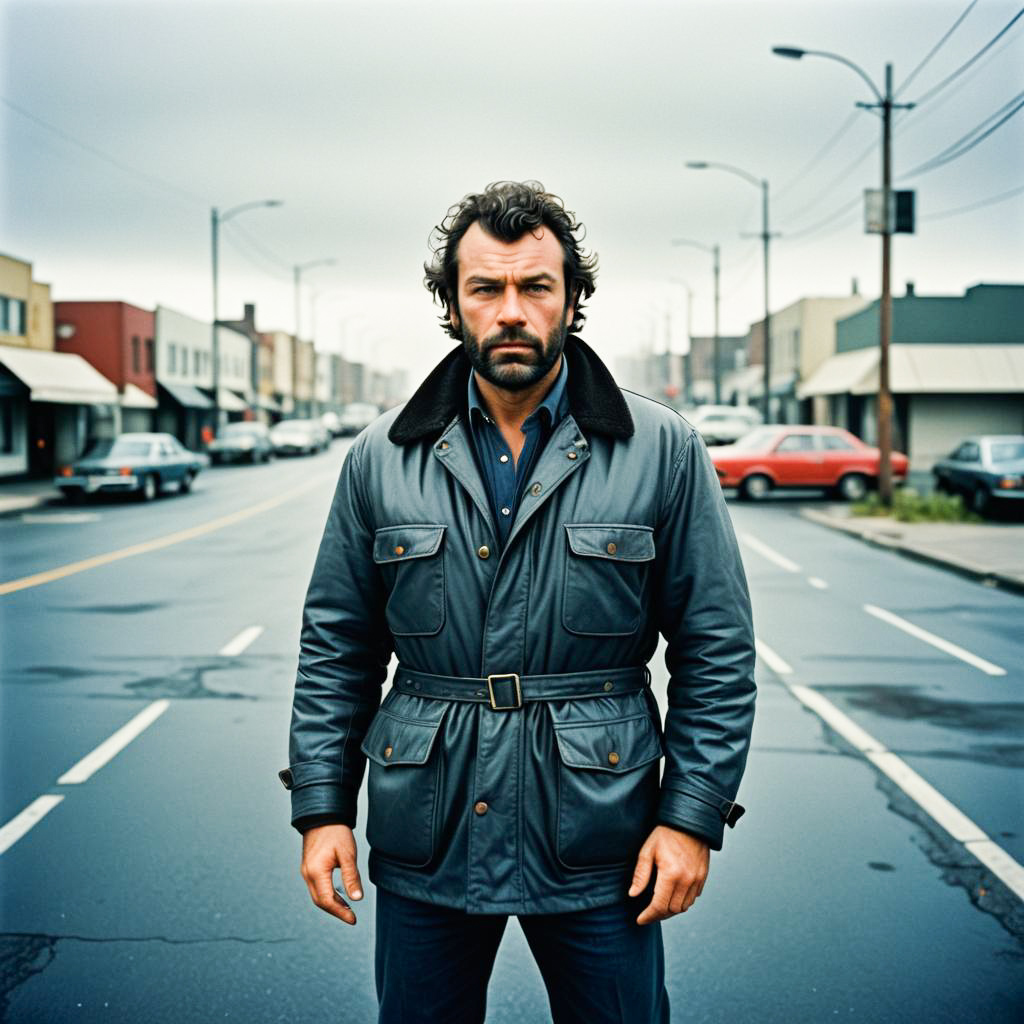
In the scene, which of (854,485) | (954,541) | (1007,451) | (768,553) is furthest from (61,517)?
(1007,451)

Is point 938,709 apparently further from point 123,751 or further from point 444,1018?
point 444,1018

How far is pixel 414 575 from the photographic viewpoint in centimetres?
255

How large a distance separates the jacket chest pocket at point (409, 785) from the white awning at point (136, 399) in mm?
45807

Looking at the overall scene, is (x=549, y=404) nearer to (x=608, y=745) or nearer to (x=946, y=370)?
(x=608, y=745)

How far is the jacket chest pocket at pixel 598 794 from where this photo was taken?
241cm

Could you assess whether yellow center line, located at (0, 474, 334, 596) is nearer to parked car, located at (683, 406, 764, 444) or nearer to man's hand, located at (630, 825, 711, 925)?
man's hand, located at (630, 825, 711, 925)

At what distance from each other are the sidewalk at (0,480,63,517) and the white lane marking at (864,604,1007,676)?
1874 cm

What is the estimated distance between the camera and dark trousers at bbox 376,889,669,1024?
2436mm

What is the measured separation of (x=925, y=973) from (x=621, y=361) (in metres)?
186

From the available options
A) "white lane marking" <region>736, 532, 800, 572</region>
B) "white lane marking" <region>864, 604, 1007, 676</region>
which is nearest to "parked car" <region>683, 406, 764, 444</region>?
"white lane marking" <region>736, 532, 800, 572</region>

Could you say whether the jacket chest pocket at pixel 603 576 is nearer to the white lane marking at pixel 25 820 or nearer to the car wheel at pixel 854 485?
the white lane marking at pixel 25 820

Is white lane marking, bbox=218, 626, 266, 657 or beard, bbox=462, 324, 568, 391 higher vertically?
beard, bbox=462, 324, 568, 391

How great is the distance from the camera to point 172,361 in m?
56.2

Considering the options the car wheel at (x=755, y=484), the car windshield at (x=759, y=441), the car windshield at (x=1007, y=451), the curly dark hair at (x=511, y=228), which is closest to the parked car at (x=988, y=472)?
the car windshield at (x=1007, y=451)
